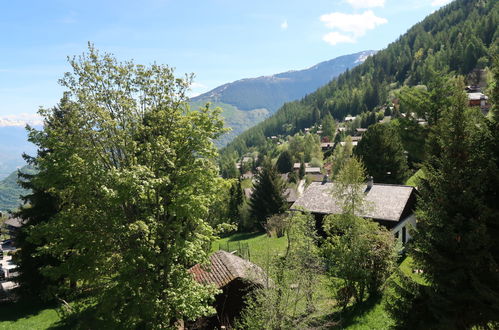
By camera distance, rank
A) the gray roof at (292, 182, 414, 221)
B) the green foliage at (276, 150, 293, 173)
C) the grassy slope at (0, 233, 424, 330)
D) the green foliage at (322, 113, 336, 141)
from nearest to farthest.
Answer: the grassy slope at (0, 233, 424, 330)
the gray roof at (292, 182, 414, 221)
the green foliage at (276, 150, 293, 173)
the green foliage at (322, 113, 336, 141)

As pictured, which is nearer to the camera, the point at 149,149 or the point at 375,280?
the point at 149,149

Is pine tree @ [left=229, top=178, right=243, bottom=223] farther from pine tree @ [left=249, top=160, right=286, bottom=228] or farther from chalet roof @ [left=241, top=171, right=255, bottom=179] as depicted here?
chalet roof @ [left=241, top=171, right=255, bottom=179]

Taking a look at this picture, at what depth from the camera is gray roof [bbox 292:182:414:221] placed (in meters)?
28.2

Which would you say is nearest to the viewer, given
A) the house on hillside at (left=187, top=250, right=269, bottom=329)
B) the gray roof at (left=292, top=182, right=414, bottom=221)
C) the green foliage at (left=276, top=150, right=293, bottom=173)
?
the house on hillside at (left=187, top=250, right=269, bottom=329)

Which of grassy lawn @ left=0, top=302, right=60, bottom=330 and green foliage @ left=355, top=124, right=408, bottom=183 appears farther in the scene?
green foliage @ left=355, top=124, right=408, bottom=183

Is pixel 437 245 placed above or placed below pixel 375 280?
above

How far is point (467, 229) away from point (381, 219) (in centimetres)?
1820

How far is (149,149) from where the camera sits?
44.3 feet

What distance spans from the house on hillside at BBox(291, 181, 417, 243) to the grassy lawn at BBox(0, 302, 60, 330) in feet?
68.8

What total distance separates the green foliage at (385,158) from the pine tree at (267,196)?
45.6 ft

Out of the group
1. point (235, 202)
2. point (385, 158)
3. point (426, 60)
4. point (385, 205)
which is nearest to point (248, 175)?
point (235, 202)

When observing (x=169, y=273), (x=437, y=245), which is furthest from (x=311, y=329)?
(x=169, y=273)

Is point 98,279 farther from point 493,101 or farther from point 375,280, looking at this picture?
point 493,101

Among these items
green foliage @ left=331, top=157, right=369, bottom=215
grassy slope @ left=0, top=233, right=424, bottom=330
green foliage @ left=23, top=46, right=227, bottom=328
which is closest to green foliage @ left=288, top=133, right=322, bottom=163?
green foliage @ left=331, top=157, right=369, bottom=215
